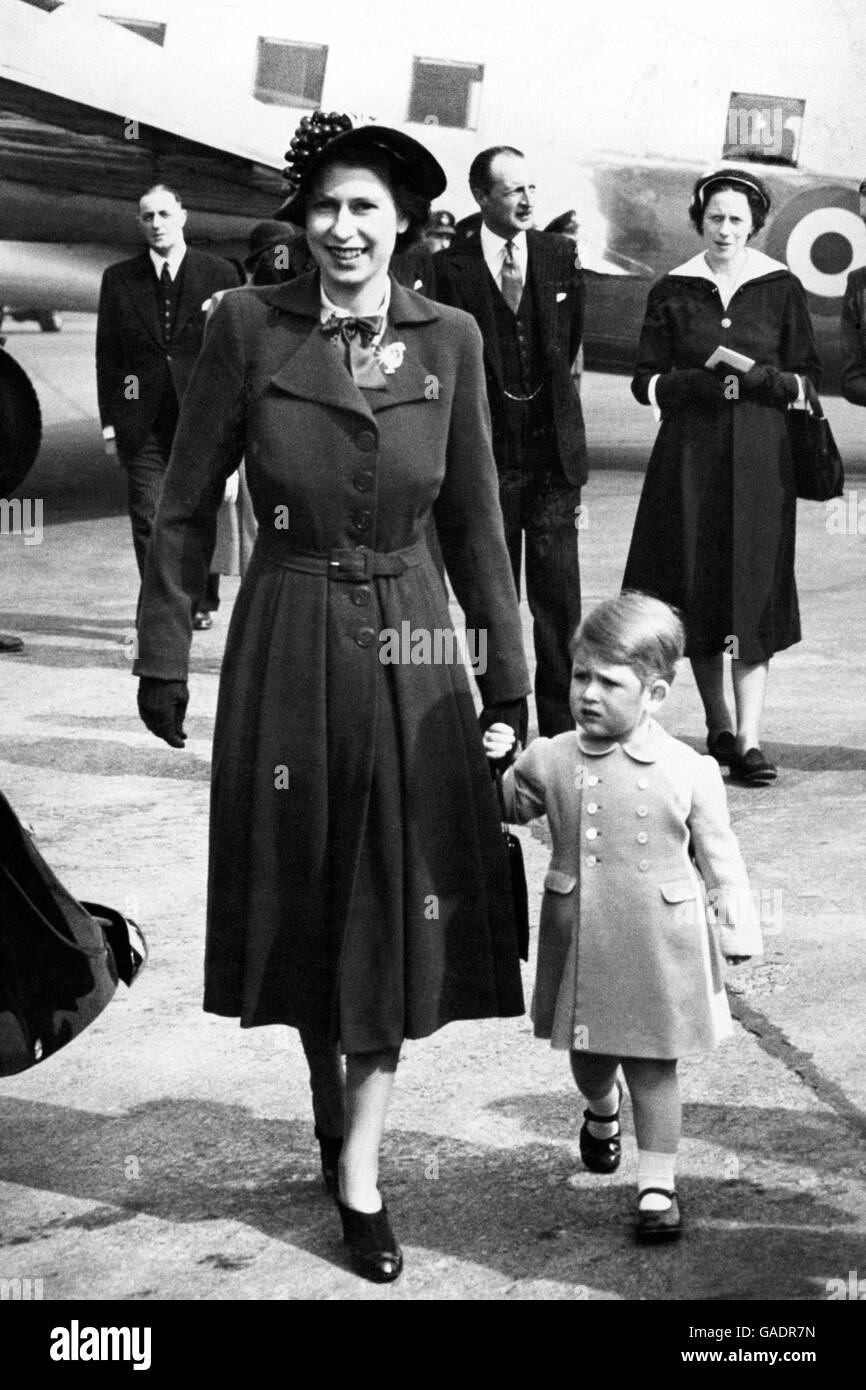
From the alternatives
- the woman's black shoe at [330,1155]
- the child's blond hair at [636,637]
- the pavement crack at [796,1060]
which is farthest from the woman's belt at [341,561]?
the pavement crack at [796,1060]

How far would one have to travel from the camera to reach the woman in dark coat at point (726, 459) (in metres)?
7.34

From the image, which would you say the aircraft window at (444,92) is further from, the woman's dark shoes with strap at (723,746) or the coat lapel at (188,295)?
the woman's dark shoes with strap at (723,746)

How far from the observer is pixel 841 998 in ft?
17.1

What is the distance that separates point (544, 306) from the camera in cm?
730

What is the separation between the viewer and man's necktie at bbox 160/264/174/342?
9.79 meters

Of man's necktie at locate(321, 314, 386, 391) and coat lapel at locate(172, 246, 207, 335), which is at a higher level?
man's necktie at locate(321, 314, 386, 391)

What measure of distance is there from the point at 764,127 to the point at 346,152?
11368mm

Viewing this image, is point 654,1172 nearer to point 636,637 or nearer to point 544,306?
point 636,637

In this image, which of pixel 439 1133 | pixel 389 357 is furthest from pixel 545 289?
pixel 439 1133

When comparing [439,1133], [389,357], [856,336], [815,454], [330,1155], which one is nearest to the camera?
[389,357]

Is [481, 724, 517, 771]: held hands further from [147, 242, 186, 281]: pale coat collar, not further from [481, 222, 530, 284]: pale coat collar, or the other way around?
[147, 242, 186, 281]: pale coat collar

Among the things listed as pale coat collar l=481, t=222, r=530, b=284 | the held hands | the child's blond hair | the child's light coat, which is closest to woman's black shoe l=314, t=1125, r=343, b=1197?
the child's light coat

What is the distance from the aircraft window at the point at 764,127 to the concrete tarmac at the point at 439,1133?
8216mm

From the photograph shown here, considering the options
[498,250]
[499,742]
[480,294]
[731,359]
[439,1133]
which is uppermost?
[498,250]
